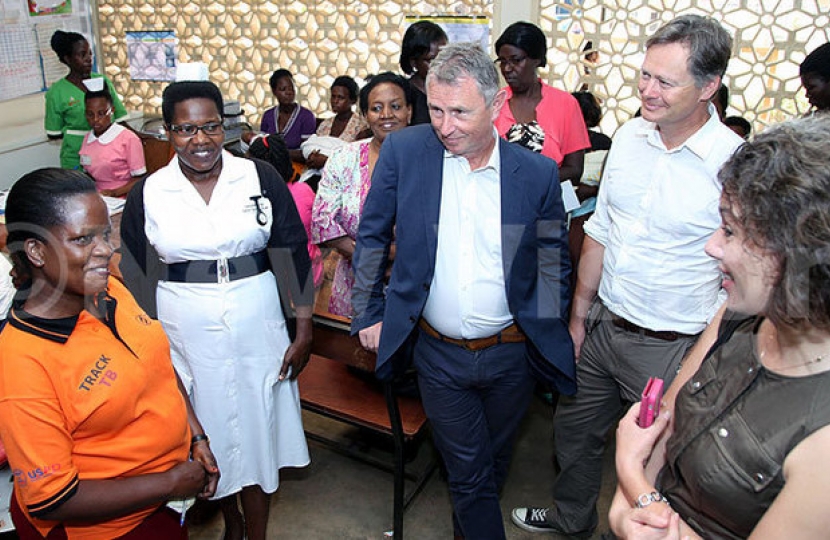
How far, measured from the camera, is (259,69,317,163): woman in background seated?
569 cm

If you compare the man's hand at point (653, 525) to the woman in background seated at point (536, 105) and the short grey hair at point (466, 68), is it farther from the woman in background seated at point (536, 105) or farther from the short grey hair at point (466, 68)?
the woman in background seated at point (536, 105)

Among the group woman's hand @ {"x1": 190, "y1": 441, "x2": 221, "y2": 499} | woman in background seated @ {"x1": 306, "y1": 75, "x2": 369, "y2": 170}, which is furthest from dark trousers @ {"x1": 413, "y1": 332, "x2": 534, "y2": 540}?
woman in background seated @ {"x1": 306, "y1": 75, "x2": 369, "y2": 170}

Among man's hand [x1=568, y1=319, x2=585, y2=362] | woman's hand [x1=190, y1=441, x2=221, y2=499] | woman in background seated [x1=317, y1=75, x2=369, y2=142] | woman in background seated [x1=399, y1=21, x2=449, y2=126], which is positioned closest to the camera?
woman's hand [x1=190, y1=441, x2=221, y2=499]

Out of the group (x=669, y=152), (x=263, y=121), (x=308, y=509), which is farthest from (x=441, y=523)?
(x=263, y=121)

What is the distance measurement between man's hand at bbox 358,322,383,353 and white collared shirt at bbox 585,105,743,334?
850mm

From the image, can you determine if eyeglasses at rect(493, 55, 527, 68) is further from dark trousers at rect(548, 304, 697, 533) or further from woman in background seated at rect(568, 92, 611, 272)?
dark trousers at rect(548, 304, 697, 533)

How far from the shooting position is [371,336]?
244 centimetres

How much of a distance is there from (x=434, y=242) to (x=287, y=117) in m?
3.90

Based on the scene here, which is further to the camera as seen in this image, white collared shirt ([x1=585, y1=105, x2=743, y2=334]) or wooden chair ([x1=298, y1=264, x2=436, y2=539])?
wooden chair ([x1=298, y1=264, x2=436, y2=539])

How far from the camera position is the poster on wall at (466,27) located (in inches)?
206

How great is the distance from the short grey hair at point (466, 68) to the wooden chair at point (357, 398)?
105 centimetres

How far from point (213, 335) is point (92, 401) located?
2.65ft

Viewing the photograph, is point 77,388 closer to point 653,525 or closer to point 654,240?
point 653,525

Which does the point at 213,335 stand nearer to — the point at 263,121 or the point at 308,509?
the point at 308,509
